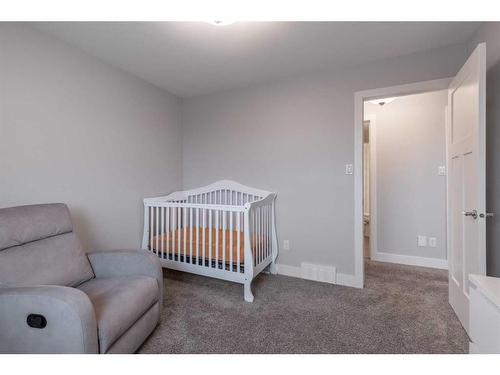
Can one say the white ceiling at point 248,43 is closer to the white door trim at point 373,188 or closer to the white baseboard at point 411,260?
the white door trim at point 373,188

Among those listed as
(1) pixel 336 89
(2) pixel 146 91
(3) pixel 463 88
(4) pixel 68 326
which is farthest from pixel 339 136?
(4) pixel 68 326

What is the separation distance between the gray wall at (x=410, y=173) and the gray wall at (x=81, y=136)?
2.90 metres

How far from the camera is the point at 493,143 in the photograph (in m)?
1.55

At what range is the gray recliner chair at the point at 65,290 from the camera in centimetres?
104

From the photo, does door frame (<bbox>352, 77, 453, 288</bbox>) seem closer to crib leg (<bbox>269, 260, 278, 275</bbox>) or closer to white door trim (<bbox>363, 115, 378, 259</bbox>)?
crib leg (<bbox>269, 260, 278, 275</bbox>)

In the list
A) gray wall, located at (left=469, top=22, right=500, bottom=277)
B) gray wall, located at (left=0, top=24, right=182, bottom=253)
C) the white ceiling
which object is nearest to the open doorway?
gray wall, located at (left=469, top=22, right=500, bottom=277)

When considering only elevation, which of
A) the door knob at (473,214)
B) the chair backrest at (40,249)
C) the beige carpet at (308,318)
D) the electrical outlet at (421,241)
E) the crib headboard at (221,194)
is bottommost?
the beige carpet at (308,318)

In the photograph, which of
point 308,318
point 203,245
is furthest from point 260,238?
point 308,318

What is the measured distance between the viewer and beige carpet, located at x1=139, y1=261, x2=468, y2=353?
4.83 feet

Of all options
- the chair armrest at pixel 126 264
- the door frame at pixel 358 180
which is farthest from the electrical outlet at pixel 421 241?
the chair armrest at pixel 126 264

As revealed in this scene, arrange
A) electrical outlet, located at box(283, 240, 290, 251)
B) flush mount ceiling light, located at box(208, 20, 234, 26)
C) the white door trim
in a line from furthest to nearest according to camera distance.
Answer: the white door trim < electrical outlet, located at box(283, 240, 290, 251) < flush mount ceiling light, located at box(208, 20, 234, 26)

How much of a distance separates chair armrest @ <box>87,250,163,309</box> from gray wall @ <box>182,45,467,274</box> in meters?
1.46

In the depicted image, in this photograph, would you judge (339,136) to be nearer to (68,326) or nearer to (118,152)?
(118,152)
